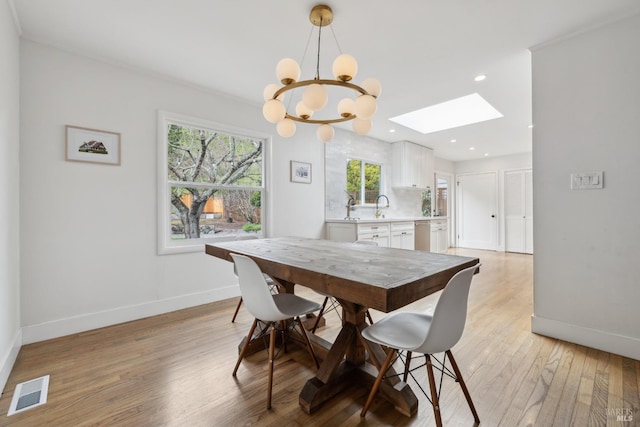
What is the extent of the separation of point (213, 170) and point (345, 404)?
9.39 ft

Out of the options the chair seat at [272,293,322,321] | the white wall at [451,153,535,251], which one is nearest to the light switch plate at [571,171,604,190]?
the chair seat at [272,293,322,321]

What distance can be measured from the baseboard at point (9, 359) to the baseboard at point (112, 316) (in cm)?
12

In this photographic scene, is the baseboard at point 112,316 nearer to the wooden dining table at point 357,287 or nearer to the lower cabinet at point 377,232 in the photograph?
the wooden dining table at point 357,287

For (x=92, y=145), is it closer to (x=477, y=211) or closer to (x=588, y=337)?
(x=588, y=337)

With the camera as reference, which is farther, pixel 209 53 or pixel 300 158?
pixel 300 158

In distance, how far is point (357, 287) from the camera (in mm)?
1211

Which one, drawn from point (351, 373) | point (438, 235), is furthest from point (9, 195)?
point (438, 235)

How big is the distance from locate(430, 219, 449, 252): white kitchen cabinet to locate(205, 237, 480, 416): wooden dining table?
446 cm

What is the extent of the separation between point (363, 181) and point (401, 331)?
4.12 m

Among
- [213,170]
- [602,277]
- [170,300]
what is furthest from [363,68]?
[170,300]

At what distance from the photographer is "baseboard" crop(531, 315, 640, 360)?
2039 millimetres

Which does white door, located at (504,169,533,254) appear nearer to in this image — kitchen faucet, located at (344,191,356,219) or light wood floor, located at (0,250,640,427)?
kitchen faucet, located at (344,191,356,219)

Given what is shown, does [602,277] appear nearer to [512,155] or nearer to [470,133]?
[470,133]

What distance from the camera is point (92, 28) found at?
7.29ft
